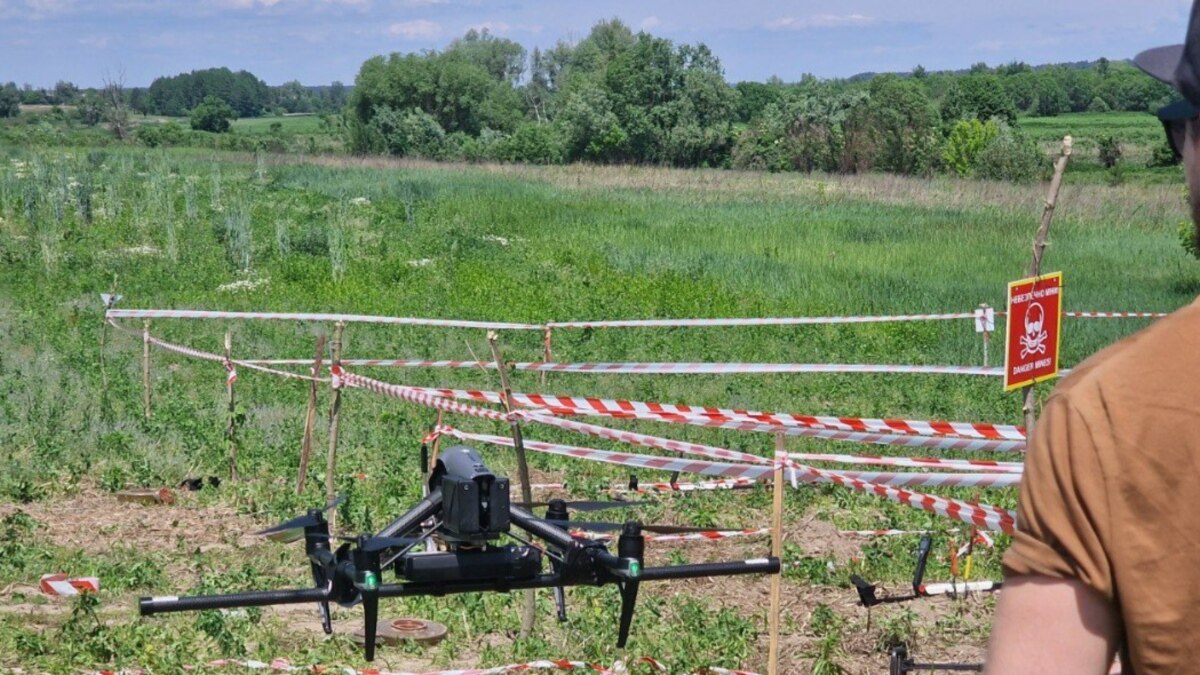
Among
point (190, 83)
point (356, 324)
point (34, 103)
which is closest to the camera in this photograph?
point (356, 324)

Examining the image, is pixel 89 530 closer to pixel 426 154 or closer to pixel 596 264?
pixel 596 264

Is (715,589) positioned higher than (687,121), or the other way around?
(687,121)

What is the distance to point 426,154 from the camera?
67250 mm

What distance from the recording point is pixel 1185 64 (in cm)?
140

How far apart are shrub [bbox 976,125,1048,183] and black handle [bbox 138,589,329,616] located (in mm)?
41600

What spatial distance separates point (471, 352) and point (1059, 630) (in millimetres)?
6680

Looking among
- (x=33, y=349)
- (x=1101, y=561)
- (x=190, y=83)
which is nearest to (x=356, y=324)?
(x=33, y=349)

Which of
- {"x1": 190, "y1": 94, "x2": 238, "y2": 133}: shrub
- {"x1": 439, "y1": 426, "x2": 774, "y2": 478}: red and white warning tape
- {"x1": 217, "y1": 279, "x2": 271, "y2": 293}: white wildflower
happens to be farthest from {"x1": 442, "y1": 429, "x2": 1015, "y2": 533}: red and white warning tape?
{"x1": 190, "y1": 94, "x2": 238, "y2": 133}: shrub

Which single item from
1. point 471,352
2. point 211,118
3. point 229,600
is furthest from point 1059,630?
point 211,118

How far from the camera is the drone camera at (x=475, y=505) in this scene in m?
3.67

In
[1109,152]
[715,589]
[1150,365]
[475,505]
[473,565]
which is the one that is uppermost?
[1150,365]

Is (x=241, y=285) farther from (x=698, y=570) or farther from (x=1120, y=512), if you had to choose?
(x=1120, y=512)

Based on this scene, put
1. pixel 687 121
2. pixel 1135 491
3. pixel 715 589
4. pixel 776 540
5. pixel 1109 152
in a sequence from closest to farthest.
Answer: pixel 1135 491
pixel 776 540
pixel 715 589
pixel 1109 152
pixel 687 121

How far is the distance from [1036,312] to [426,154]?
2410 inches
